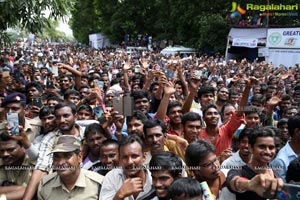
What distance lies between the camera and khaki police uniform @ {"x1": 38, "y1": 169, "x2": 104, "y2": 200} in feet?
9.39

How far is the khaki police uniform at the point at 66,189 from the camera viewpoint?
2863mm

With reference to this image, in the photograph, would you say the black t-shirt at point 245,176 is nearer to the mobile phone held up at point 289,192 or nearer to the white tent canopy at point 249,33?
the mobile phone held up at point 289,192

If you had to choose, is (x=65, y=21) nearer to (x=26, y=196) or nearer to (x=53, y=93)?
(x=53, y=93)

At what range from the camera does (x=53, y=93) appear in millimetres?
6004

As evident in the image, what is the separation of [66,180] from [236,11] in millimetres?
25530

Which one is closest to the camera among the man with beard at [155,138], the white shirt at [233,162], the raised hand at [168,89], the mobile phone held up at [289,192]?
the mobile phone held up at [289,192]

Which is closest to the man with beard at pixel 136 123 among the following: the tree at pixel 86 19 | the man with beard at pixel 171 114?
the man with beard at pixel 171 114

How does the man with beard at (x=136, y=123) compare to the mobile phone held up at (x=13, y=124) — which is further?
the man with beard at (x=136, y=123)

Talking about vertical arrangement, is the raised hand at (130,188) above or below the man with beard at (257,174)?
below

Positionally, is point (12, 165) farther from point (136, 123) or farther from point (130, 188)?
point (136, 123)

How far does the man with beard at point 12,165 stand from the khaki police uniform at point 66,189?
0.90 feet

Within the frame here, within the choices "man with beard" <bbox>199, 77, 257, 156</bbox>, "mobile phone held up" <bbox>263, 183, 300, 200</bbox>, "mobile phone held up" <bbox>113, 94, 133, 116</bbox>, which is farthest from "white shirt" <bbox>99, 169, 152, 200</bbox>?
"man with beard" <bbox>199, 77, 257, 156</bbox>

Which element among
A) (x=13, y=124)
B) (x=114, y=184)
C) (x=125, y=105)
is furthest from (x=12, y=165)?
(x=125, y=105)

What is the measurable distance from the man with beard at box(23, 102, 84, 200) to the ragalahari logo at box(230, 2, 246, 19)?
23805 millimetres
